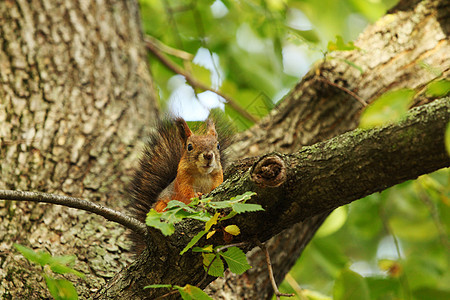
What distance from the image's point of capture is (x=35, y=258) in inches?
51.7

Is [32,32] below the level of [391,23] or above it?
below

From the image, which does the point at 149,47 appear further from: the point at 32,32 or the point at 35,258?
the point at 35,258

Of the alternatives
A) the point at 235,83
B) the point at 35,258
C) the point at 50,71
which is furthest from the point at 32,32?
the point at 35,258

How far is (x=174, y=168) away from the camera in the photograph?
272 centimetres

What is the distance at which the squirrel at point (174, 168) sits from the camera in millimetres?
2414

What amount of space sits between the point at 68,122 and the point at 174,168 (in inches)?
24.3

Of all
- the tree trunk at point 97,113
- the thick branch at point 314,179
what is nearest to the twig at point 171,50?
the tree trunk at point 97,113

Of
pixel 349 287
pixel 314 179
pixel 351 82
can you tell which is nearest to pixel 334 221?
pixel 349 287

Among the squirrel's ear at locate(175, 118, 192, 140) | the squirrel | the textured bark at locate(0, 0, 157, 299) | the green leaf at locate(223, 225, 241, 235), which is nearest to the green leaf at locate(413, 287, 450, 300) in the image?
the squirrel

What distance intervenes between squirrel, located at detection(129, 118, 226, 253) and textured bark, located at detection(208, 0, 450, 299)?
0.70 ft

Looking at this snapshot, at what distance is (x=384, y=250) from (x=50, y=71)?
12.2ft

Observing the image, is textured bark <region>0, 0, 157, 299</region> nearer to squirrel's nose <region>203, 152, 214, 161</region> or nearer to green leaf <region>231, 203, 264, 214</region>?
squirrel's nose <region>203, 152, 214, 161</region>

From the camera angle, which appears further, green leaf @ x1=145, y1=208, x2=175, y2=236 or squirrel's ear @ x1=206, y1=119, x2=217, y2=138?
squirrel's ear @ x1=206, y1=119, x2=217, y2=138

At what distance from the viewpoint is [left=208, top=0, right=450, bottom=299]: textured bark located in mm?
2582
